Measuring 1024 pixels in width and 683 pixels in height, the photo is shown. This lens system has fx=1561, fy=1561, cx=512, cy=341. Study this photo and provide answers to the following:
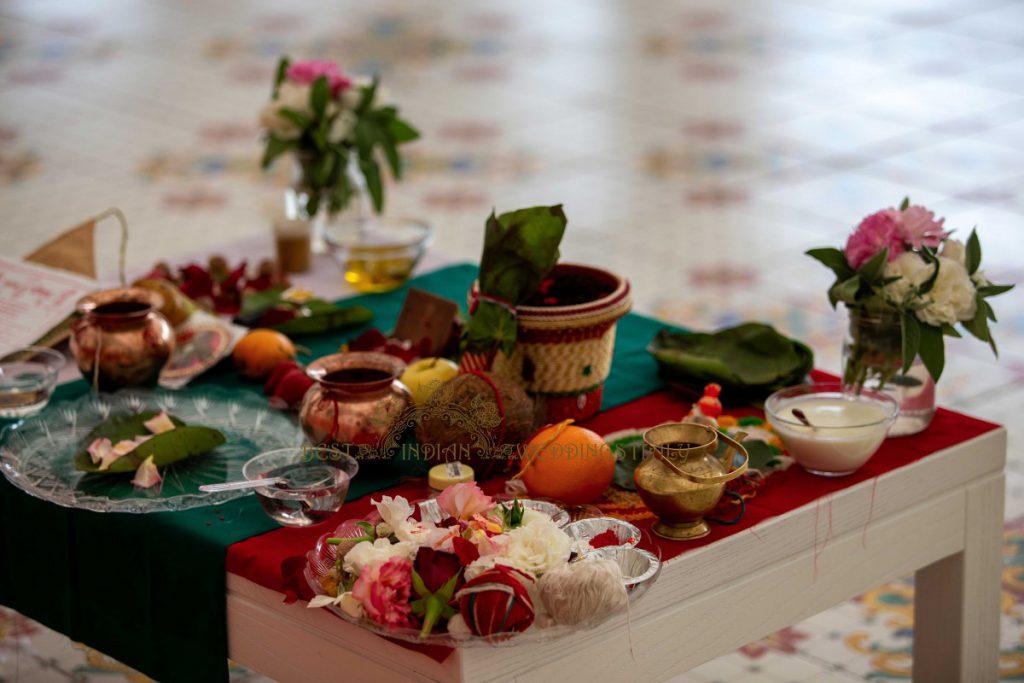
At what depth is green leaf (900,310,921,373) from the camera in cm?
175

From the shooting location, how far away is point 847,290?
1786 mm

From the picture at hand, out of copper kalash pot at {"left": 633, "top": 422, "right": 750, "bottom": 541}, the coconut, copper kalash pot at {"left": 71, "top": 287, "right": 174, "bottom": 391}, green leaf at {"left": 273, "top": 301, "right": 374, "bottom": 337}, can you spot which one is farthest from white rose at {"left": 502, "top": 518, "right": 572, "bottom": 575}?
green leaf at {"left": 273, "top": 301, "right": 374, "bottom": 337}

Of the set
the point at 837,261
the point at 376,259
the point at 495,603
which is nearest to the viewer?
the point at 495,603

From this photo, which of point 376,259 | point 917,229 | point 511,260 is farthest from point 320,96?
point 917,229

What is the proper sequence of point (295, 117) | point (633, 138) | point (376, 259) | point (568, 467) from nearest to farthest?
point (568, 467)
point (376, 259)
point (295, 117)
point (633, 138)

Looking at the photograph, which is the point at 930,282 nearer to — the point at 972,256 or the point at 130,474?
the point at 972,256

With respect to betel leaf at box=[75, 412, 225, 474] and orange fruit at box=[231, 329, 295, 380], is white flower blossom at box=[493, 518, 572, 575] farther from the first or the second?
orange fruit at box=[231, 329, 295, 380]

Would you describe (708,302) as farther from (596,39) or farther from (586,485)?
(596,39)

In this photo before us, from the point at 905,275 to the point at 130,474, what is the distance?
2.96 feet

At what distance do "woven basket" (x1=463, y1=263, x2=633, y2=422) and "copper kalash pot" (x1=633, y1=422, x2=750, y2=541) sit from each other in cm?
25

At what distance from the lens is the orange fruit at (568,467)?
1600 millimetres

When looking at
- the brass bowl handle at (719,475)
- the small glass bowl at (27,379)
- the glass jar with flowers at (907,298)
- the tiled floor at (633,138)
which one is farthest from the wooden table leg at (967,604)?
the small glass bowl at (27,379)

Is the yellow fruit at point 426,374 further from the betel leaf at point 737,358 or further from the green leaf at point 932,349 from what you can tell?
the green leaf at point 932,349

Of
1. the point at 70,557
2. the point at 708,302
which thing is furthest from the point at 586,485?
the point at 708,302
